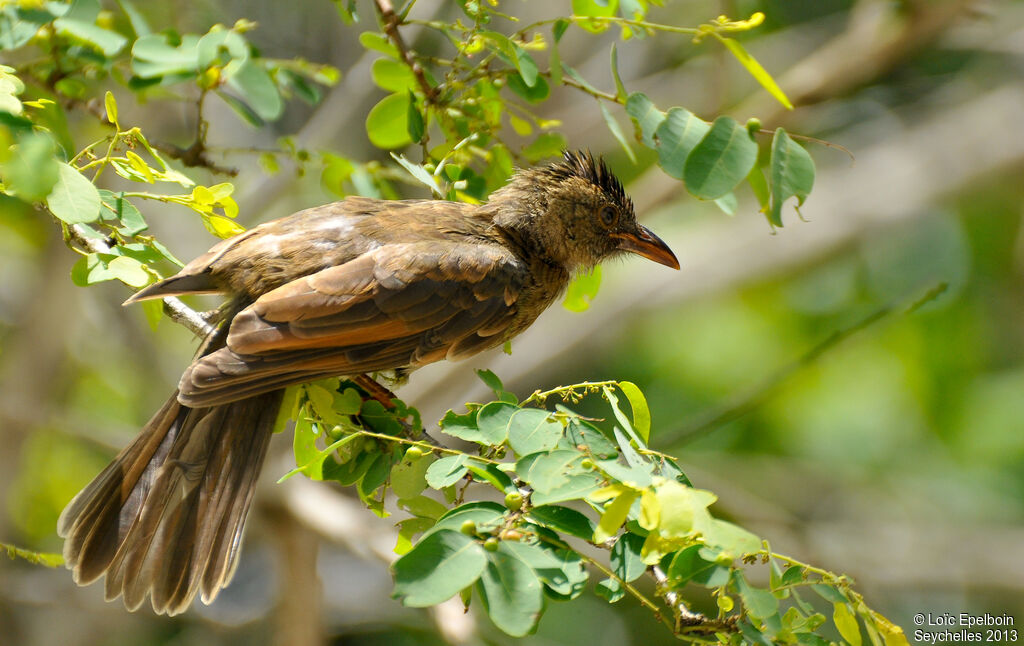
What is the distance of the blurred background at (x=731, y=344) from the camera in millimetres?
6602

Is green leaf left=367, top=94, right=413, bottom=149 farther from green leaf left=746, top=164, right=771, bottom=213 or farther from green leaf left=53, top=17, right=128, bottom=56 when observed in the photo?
green leaf left=746, top=164, right=771, bottom=213

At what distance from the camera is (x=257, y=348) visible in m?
2.94

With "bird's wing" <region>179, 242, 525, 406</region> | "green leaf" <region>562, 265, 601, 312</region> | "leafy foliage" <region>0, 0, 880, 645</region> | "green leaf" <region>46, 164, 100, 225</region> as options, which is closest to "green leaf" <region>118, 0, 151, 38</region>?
"leafy foliage" <region>0, 0, 880, 645</region>

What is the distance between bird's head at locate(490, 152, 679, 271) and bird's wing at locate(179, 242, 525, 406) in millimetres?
281

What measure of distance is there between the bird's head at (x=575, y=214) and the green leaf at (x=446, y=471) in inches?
70.2

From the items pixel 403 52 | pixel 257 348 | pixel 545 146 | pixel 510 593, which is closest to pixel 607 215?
pixel 545 146

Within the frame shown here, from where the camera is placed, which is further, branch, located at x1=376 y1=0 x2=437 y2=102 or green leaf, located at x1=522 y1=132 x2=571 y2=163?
green leaf, located at x1=522 y1=132 x2=571 y2=163

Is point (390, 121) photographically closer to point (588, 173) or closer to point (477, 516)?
point (588, 173)

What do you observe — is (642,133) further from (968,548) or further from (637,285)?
(968,548)

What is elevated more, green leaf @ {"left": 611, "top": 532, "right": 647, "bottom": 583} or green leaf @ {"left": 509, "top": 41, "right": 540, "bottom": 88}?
green leaf @ {"left": 509, "top": 41, "right": 540, "bottom": 88}

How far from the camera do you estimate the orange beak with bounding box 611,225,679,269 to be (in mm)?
4168

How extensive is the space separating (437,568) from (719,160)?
1429 mm

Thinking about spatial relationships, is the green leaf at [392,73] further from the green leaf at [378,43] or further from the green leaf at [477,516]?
the green leaf at [477,516]

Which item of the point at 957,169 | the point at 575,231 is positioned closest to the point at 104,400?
the point at 575,231
